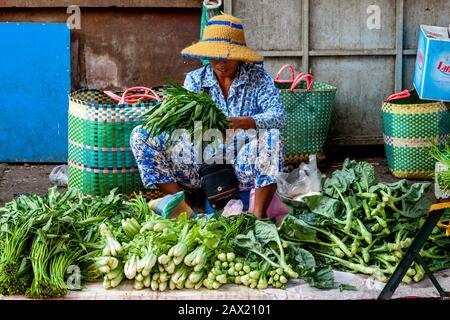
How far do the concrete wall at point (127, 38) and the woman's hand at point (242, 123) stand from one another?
7.40 feet

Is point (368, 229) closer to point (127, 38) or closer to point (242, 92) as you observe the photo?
point (242, 92)

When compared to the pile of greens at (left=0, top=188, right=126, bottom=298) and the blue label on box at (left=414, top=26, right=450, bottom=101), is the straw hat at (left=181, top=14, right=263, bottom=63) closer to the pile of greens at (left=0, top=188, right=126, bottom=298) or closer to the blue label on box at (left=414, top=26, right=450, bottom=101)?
the pile of greens at (left=0, top=188, right=126, bottom=298)

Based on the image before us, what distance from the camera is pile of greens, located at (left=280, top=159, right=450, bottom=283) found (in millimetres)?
4352

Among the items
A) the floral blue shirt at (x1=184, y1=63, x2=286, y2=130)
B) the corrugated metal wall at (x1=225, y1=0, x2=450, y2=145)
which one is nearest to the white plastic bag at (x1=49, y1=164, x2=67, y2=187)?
the floral blue shirt at (x1=184, y1=63, x2=286, y2=130)

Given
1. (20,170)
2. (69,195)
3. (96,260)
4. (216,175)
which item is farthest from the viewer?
(20,170)

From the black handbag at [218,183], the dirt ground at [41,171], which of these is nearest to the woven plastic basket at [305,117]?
the dirt ground at [41,171]

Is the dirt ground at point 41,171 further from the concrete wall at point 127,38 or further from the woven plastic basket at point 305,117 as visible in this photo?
the concrete wall at point 127,38

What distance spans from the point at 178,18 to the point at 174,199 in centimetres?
266

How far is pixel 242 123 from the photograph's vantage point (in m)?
5.15

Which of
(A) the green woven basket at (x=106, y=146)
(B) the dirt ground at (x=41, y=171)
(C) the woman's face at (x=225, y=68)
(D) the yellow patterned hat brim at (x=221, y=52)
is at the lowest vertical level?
(B) the dirt ground at (x=41, y=171)

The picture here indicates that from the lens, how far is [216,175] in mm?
5312

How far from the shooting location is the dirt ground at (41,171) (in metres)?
6.55
